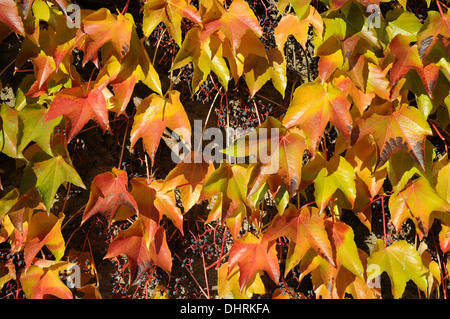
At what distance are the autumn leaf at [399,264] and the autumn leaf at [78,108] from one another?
2.65 feet

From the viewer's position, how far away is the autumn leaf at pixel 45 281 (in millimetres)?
1081

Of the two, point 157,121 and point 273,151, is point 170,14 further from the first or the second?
point 273,151

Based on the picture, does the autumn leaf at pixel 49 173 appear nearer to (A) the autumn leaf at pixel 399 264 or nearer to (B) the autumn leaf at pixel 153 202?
(B) the autumn leaf at pixel 153 202

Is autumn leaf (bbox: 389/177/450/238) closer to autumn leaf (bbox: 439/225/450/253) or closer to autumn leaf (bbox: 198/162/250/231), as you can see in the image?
autumn leaf (bbox: 439/225/450/253)

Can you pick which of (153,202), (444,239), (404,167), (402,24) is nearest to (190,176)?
(153,202)

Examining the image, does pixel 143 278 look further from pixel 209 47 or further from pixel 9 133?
pixel 209 47

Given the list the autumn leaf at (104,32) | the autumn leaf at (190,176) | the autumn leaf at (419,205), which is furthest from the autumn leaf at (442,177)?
the autumn leaf at (104,32)

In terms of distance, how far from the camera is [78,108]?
97 centimetres

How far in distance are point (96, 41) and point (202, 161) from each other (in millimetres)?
398

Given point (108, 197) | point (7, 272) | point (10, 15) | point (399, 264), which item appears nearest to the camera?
point (10, 15)

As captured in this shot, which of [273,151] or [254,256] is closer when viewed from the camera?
[273,151]

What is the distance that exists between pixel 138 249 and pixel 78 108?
39 cm

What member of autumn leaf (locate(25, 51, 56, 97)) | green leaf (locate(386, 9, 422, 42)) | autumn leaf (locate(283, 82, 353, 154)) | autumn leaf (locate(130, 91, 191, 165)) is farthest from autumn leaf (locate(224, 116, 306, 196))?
autumn leaf (locate(25, 51, 56, 97))

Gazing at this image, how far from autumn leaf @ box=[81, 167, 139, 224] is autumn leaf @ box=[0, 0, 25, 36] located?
1.28ft
